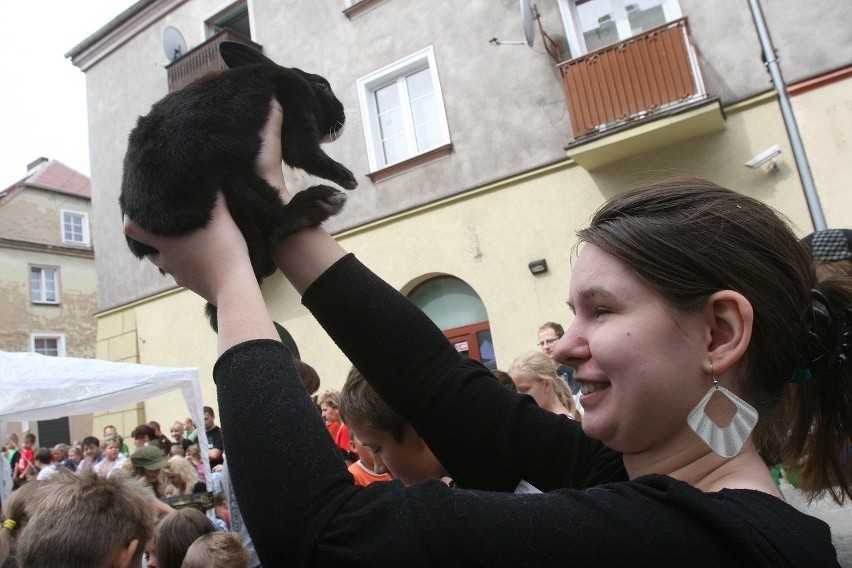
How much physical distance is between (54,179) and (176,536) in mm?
23031

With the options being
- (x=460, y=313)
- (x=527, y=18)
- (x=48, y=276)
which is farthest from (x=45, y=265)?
(x=527, y=18)

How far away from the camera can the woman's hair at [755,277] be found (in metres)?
0.89

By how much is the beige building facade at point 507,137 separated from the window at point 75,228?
40.0 feet

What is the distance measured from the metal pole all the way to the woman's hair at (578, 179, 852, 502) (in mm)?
6383

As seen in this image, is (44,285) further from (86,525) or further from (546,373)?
(86,525)

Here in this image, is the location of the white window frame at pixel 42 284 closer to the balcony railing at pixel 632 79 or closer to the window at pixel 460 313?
the window at pixel 460 313

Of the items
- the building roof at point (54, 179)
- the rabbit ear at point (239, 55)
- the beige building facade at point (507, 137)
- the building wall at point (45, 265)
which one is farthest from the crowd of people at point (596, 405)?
the building roof at point (54, 179)

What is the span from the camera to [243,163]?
1.00 metres

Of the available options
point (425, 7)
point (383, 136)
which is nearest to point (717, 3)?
point (425, 7)

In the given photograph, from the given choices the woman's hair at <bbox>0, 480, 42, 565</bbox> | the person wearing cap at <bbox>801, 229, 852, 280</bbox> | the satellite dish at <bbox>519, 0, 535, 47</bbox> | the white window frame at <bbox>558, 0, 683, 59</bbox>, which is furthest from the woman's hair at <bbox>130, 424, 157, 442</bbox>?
the person wearing cap at <bbox>801, 229, 852, 280</bbox>

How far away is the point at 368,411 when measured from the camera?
211cm

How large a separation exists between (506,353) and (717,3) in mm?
4662

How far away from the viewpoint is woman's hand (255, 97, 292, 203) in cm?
102

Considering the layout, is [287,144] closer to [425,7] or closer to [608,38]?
[608,38]
